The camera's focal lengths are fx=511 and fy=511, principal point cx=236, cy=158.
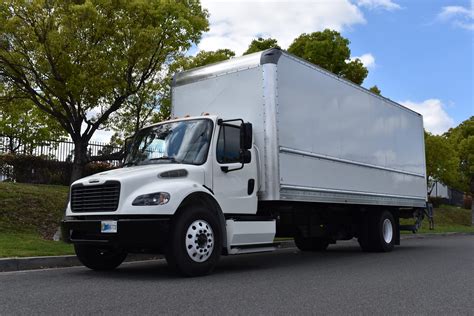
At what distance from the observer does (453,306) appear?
5.47 metres

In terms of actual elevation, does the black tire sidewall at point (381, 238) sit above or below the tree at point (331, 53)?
below

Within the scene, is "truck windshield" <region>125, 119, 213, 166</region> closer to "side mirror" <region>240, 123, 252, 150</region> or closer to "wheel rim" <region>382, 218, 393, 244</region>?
"side mirror" <region>240, 123, 252, 150</region>

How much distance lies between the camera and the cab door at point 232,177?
26.6 feet

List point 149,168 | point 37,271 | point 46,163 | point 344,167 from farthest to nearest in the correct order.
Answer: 1. point 46,163
2. point 344,167
3. point 37,271
4. point 149,168

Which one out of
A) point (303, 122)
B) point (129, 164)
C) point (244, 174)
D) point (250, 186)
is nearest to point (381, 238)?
point (303, 122)

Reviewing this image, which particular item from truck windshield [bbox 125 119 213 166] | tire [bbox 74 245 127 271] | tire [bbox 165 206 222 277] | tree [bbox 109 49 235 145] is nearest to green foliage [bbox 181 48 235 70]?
tree [bbox 109 49 235 145]

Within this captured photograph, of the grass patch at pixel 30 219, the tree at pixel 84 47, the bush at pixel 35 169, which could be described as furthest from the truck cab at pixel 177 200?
the bush at pixel 35 169

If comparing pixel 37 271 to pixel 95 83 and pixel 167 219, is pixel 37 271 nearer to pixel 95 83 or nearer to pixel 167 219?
pixel 167 219

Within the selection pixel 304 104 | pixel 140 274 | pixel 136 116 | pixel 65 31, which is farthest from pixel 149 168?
pixel 136 116

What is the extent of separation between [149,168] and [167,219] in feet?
3.04

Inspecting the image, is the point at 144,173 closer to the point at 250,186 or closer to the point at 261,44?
the point at 250,186

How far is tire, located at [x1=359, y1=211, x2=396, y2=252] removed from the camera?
12227 mm

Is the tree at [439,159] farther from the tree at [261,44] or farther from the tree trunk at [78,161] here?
the tree trunk at [78,161]

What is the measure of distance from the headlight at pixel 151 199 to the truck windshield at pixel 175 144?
3.19 feet
